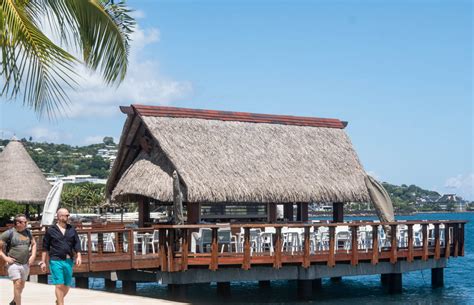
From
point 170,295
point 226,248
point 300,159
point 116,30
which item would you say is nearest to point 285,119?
point 300,159

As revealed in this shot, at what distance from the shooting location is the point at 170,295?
21406mm

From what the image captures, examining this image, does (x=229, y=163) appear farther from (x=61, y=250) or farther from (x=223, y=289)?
(x=61, y=250)

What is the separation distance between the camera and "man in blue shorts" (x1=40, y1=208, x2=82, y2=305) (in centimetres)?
1202

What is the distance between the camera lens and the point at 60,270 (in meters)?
12.1

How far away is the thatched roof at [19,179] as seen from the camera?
40.9 metres

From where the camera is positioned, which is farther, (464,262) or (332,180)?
(464,262)

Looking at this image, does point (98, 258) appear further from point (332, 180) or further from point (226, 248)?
point (332, 180)

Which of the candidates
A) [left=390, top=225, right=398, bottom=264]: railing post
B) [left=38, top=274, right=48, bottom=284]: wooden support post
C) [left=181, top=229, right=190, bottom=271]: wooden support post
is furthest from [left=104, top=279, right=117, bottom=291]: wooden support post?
[left=390, top=225, right=398, bottom=264]: railing post

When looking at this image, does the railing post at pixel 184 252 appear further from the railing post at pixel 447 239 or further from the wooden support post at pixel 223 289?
the railing post at pixel 447 239

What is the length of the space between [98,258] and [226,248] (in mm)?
3828

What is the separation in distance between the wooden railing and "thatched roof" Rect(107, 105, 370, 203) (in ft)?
5.59

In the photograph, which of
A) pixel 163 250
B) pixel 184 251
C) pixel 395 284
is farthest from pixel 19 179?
pixel 184 251

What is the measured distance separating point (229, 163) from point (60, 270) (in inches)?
543

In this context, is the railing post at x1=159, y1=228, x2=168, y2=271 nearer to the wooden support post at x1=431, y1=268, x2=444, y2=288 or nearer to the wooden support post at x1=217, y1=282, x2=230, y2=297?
the wooden support post at x1=217, y1=282, x2=230, y2=297
